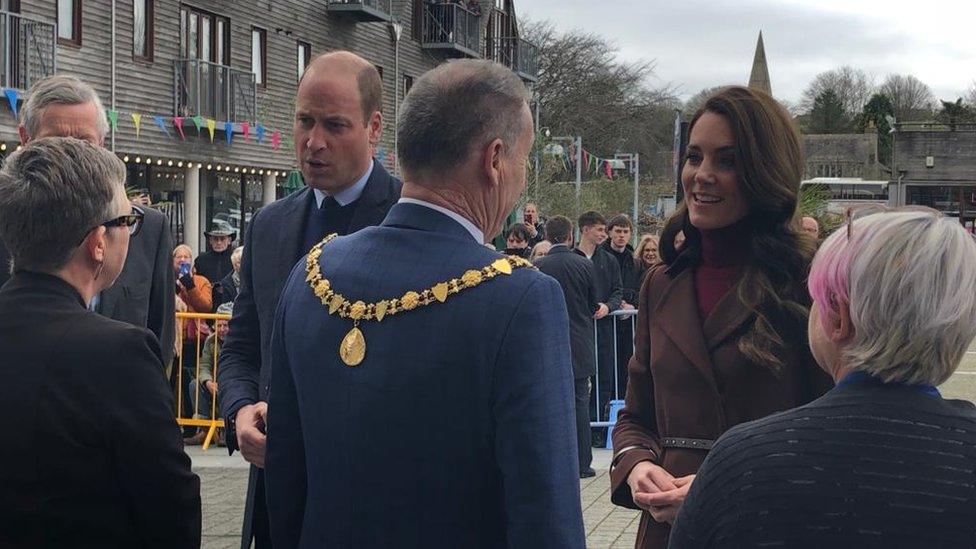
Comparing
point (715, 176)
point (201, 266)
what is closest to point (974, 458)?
point (715, 176)

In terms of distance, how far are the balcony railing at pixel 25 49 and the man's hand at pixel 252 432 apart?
1685 centimetres

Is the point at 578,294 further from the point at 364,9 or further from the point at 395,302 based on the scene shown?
the point at 364,9

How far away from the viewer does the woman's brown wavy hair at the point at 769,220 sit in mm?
3145

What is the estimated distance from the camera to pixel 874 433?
1.90 m

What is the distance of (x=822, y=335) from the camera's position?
212cm

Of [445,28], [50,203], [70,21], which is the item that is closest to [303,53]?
[445,28]

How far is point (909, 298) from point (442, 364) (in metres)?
0.85

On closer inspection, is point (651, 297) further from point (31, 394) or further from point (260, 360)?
point (31, 394)

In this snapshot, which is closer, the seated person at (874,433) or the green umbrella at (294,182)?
the seated person at (874,433)

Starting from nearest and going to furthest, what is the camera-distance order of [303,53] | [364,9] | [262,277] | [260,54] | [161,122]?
1. [262,277]
2. [161,122]
3. [260,54]
4. [303,53]
5. [364,9]

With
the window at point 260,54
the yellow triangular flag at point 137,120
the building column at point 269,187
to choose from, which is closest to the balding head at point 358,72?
the yellow triangular flag at point 137,120

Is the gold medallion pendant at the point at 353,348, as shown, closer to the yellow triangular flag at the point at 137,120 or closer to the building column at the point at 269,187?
the yellow triangular flag at the point at 137,120

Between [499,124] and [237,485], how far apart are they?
7248 mm

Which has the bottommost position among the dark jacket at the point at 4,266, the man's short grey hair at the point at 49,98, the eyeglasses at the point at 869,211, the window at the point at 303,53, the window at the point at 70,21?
the dark jacket at the point at 4,266
